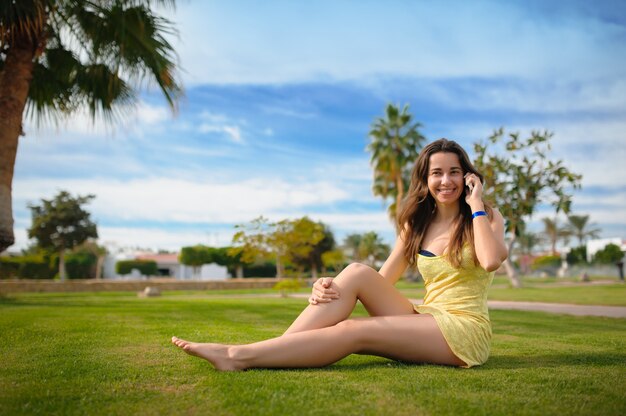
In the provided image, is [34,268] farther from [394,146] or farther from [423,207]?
[423,207]

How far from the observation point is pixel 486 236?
289cm

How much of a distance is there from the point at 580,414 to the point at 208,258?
42747 mm

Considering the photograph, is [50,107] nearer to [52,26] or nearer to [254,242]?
[52,26]

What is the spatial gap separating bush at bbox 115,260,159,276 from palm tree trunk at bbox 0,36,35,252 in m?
38.4

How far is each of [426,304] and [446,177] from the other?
Result: 2.64ft

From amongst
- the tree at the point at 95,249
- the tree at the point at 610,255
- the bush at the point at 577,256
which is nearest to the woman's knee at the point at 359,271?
the tree at the point at 95,249

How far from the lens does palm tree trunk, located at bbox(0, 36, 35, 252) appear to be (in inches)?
334

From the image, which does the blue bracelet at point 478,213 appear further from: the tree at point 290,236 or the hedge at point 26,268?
the hedge at point 26,268

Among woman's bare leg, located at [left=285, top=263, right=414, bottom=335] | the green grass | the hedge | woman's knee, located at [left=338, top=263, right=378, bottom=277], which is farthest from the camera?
the hedge

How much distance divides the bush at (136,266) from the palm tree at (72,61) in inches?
1467

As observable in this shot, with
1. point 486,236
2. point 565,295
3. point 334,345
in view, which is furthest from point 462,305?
point 565,295

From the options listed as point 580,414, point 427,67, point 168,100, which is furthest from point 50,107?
point 580,414

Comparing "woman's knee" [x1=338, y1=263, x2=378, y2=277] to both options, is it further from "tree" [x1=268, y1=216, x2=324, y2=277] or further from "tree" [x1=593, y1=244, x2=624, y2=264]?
"tree" [x1=593, y1=244, x2=624, y2=264]

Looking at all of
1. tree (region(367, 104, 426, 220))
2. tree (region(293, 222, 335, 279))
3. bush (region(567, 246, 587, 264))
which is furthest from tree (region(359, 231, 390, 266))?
tree (region(367, 104, 426, 220))
